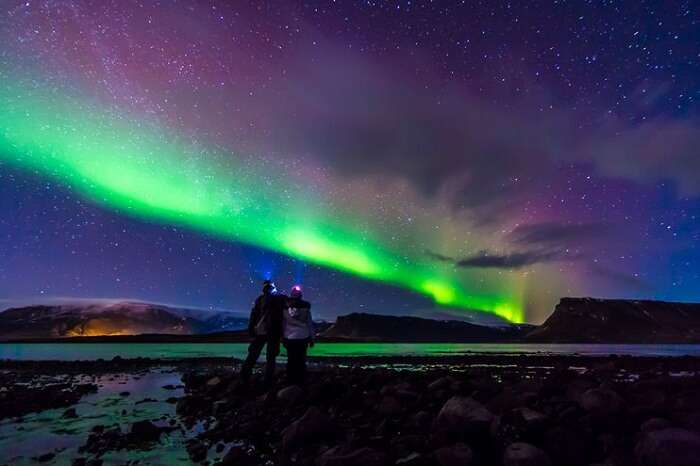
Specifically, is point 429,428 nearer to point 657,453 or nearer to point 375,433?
point 375,433

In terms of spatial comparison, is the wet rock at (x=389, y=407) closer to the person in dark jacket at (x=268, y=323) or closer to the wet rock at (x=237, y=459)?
the wet rock at (x=237, y=459)

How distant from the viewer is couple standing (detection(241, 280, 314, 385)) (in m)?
12.7

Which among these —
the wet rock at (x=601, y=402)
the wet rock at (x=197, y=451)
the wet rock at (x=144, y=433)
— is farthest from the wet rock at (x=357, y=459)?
the wet rock at (x=144, y=433)

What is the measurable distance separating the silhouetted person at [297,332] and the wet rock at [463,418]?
5.80 metres

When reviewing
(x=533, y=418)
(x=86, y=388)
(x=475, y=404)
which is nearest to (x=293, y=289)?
(x=475, y=404)

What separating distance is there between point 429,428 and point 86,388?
17214 millimetres

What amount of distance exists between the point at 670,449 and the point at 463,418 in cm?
267

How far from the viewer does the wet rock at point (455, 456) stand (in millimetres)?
5887

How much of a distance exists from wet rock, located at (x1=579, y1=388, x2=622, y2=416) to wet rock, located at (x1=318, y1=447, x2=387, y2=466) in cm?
412

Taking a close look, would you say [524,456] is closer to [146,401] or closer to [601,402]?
[601,402]

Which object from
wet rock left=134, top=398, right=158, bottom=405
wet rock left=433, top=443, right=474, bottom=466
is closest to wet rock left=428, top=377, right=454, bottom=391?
wet rock left=433, top=443, right=474, bottom=466

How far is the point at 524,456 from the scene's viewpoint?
579 centimetres

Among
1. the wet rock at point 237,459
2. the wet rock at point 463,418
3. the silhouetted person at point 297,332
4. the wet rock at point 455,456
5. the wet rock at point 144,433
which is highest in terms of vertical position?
the silhouetted person at point 297,332

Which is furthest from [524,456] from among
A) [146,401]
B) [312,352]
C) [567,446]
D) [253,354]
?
[312,352]
